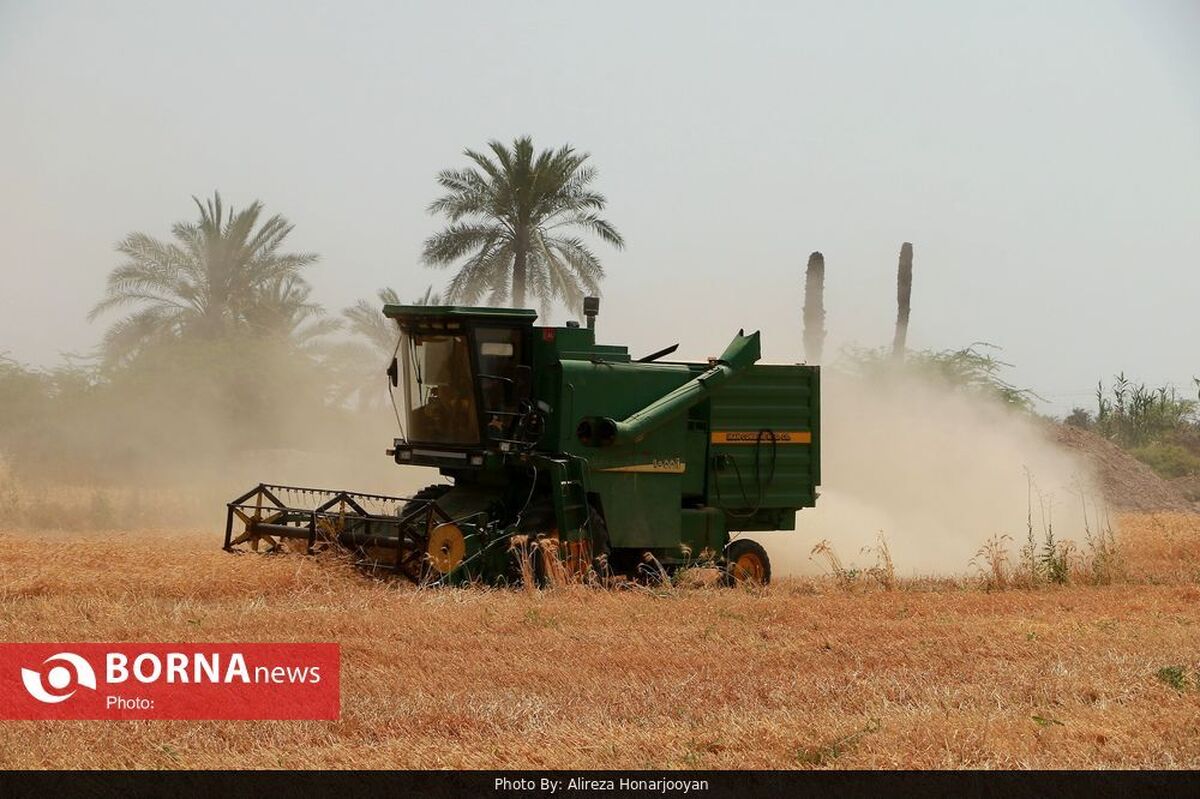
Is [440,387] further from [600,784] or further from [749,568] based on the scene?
[600,784]

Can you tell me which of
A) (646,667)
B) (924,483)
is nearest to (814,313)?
(924,483)

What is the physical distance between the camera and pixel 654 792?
702cm

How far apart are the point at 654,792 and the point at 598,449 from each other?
10.0m

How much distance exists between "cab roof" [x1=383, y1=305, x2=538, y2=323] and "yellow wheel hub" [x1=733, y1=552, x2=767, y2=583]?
12.6 ft

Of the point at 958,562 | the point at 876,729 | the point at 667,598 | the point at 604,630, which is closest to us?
the point at 876,729

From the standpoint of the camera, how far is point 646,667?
10734 mm

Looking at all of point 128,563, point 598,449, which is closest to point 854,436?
point 598,449

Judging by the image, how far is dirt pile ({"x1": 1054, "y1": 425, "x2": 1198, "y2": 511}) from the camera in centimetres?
3928

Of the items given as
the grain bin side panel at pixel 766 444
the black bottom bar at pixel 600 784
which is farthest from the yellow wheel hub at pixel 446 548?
the black bottom bar at pixel 600 784

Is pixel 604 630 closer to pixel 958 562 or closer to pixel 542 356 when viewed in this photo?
pixel 542 356

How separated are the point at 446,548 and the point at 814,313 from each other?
27.0 meters

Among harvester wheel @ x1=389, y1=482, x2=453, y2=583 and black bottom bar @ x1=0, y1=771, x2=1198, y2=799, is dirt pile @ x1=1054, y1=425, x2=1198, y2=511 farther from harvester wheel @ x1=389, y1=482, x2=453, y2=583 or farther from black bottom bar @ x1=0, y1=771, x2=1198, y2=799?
black bottom bar @ x1=0, y1=771, x2=1198, y2=799

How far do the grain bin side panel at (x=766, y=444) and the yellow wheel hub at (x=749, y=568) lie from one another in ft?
1.25

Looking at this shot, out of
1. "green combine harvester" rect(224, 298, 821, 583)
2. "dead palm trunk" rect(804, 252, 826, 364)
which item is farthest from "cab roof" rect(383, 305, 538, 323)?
"dead palm trunk" rect(804, 252, 826, 364)
